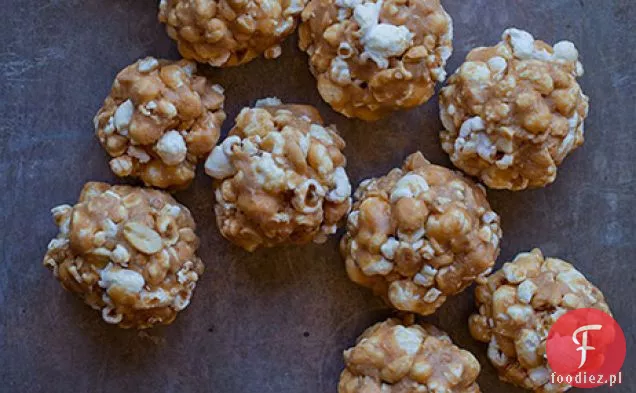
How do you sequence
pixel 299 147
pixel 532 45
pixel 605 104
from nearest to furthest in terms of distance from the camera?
1. pixel 299 147
2. pixel 532 45
3. pixel 605 104

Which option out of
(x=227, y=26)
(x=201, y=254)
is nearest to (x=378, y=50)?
(x=227, y=26)

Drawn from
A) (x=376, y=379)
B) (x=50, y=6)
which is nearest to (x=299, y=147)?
(x=376, y=379)

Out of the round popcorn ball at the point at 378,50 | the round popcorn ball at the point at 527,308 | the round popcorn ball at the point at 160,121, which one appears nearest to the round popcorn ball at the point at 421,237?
the round popcorn ball at the point at 527,308

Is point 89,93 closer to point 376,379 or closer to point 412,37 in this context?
point 412,37

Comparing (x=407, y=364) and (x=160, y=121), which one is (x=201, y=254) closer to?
(x=160, y=121)

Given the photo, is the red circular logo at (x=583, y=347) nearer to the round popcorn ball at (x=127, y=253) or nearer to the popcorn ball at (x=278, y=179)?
the popcorn ball at (x=278, y=179)

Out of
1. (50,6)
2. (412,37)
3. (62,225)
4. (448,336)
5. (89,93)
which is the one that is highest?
(412,37)
